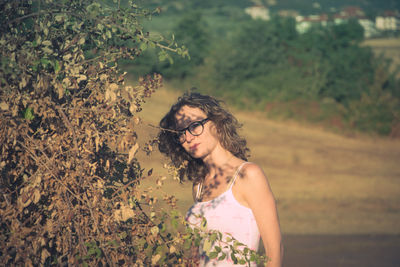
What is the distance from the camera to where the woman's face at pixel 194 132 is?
9.62 feet

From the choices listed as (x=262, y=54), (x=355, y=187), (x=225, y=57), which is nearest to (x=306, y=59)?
(x=262, y=54)

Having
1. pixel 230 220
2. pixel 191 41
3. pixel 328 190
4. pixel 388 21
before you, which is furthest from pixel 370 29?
pixel 230 220

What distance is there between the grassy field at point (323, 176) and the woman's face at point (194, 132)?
394 centimetres

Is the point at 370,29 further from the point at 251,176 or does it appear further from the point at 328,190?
the point at 251,176

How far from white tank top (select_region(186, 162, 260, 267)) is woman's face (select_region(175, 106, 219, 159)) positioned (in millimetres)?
281

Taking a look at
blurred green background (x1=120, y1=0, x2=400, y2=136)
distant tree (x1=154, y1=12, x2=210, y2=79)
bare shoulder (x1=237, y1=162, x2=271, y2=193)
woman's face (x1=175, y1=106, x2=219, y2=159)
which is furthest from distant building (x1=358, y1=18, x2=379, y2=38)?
bare shoulder (x1=237, y1=162, x2=271, y2=193)

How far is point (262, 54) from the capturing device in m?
22.5

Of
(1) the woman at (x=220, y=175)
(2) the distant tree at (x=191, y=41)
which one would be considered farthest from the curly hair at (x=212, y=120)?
(2) the distant tree at (x=191, y=41)

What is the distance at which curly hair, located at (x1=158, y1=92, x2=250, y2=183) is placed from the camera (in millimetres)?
2979

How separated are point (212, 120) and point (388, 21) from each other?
26.8 m

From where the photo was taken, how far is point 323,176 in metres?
13.2

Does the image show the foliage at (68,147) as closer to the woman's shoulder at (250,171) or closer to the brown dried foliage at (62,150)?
the brown dried foliage at (62,150)

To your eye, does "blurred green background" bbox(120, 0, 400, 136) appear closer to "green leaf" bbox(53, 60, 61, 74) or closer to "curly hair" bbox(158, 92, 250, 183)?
"curly hair" bbox(158, 92, 250, 183)

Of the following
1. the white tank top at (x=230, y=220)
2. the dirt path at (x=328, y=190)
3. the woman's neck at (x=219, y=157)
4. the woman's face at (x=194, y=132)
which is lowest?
the dirt path at (x=328, y=190)
